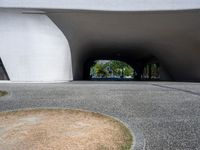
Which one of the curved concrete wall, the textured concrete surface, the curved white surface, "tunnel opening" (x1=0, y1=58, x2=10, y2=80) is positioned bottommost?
the textured concrete surface

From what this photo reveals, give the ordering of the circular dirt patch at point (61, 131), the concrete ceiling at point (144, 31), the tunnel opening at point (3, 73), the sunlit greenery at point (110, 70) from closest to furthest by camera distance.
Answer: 1. the circular dirt patch at point (61, 131)
2. the tunnel opening at point (3, 73)
3. the concrete ceiling at point (144, 31)
4. the sunlit greenery at point (110, 70)

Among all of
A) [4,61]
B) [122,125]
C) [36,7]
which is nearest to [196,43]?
[36,7]

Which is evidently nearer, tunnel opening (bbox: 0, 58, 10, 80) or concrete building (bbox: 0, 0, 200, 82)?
concrete building (bbox: 0, 0, 200, 82)

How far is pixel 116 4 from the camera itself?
18.3m

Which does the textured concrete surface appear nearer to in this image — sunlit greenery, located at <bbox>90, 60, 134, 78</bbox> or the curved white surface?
the curved white surface

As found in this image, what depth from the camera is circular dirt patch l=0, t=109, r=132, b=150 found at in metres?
4.38

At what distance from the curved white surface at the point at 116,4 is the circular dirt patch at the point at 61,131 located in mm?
12798

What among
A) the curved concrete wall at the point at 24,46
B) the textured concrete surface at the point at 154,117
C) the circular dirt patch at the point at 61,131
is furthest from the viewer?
the curved concrete wall at the point at 24,46

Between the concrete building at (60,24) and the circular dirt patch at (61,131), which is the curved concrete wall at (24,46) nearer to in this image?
the concrete building at (60,24)

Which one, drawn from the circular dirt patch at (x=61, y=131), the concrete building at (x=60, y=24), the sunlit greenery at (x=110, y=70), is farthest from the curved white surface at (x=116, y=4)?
the sunlit greenery at (x=110, y=70)

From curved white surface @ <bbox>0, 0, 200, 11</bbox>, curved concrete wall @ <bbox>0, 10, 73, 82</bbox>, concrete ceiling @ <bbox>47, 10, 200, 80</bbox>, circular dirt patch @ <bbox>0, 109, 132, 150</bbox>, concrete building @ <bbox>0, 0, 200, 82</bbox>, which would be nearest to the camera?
circular dirt patch @ <bbox>0, 109, 132, 150</bbox>

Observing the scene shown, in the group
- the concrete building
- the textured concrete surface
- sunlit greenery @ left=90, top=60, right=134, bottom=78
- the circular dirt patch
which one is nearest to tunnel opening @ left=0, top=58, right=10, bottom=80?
the concrete building

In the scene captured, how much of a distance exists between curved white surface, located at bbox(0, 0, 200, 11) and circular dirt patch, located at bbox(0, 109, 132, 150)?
12.8 meters

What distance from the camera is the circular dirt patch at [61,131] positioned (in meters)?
4.38
